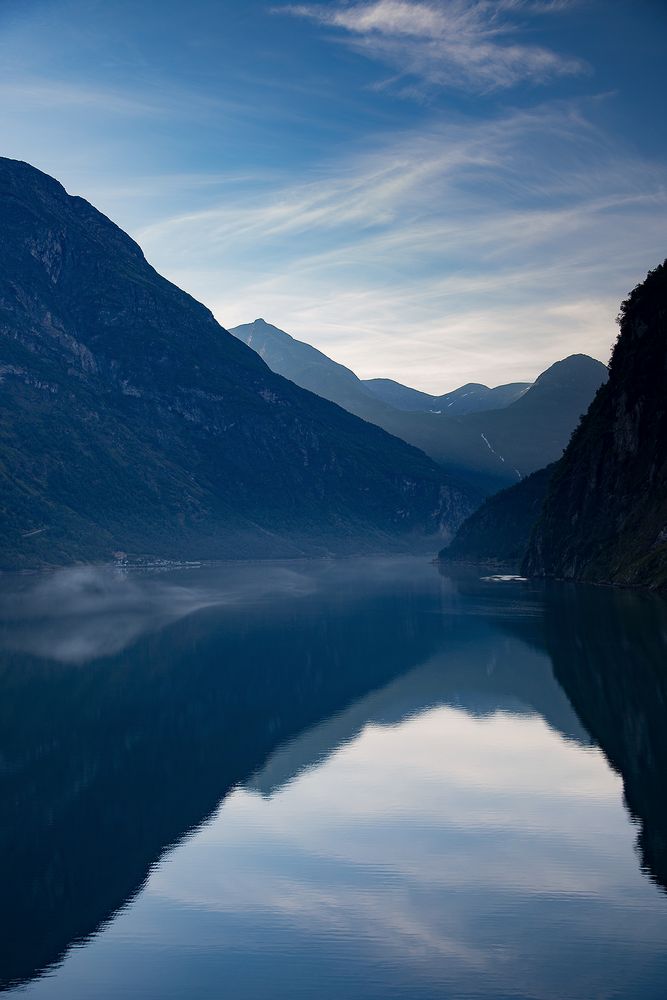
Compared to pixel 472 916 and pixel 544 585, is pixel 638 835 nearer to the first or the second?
pixel 472 916

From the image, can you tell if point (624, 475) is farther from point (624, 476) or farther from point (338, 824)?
point (338, 824)

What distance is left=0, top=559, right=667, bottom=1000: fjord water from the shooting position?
2622 cm

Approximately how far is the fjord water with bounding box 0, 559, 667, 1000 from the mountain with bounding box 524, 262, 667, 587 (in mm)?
56031

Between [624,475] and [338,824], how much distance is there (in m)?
126

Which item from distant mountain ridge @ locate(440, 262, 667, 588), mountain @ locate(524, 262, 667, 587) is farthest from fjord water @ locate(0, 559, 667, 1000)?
mountain @ locate(524, 262, 667, 587)

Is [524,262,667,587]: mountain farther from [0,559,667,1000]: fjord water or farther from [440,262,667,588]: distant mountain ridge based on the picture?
[0,559,667,1000]: fjord water

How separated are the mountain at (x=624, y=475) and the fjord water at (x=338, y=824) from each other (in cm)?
5603

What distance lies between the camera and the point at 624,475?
157250mm

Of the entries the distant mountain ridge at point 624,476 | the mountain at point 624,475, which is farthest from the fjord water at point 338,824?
the mountain at point 624,475

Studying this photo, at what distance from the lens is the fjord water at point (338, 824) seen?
1032 inches

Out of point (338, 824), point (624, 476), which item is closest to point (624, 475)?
point (624, 476)

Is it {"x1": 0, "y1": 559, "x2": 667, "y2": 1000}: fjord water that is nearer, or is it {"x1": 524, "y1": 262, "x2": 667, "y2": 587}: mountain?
{"x1": 0, "y1": 559, "x2": 667, "y2": 1000}: fjord water

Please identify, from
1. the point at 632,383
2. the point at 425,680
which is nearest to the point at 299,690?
the point at 425,680

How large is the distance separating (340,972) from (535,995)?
434 cm
